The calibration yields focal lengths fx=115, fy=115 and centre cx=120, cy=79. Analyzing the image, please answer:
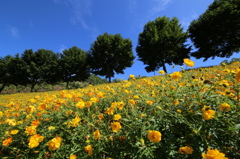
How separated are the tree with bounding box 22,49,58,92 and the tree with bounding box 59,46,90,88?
89.1 inches

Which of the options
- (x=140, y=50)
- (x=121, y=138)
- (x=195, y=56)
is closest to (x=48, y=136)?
(x=121, y=138)

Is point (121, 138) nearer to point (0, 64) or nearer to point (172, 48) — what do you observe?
point (172, 48)

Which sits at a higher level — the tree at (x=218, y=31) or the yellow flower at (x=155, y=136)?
the tree at (x=218, y=31)

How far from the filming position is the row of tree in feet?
56.2

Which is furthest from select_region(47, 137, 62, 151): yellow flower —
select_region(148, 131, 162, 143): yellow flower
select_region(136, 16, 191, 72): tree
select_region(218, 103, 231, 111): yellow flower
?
select_region(136, 16, 191, 72): tree

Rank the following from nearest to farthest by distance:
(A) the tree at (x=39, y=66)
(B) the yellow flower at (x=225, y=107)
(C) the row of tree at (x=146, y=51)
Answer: (B) the yellow flower at (x=225, y=107)
(C) the row of tree at (x=146, y=51)
(A) the tree at (x=39, y=66)

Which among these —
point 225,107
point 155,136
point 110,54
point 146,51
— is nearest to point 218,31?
point 146,51

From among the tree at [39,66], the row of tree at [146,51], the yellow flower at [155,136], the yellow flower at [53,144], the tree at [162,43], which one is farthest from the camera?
→ the tree at [39,66]

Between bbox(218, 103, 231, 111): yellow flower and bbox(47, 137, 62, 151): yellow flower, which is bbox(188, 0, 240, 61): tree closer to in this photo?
bbox(218, 103, 231, 111): yellow flower

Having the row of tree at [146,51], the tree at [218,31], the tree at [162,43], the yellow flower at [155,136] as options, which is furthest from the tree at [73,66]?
the yellow flower at [155,136]

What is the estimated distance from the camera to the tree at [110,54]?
77.6 ft

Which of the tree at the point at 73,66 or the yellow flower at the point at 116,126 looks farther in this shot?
the tree at the point at 73,66

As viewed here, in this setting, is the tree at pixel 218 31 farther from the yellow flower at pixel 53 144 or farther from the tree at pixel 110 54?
the yellow flower at pixel 53 144

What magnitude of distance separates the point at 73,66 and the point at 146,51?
16.3 metres
